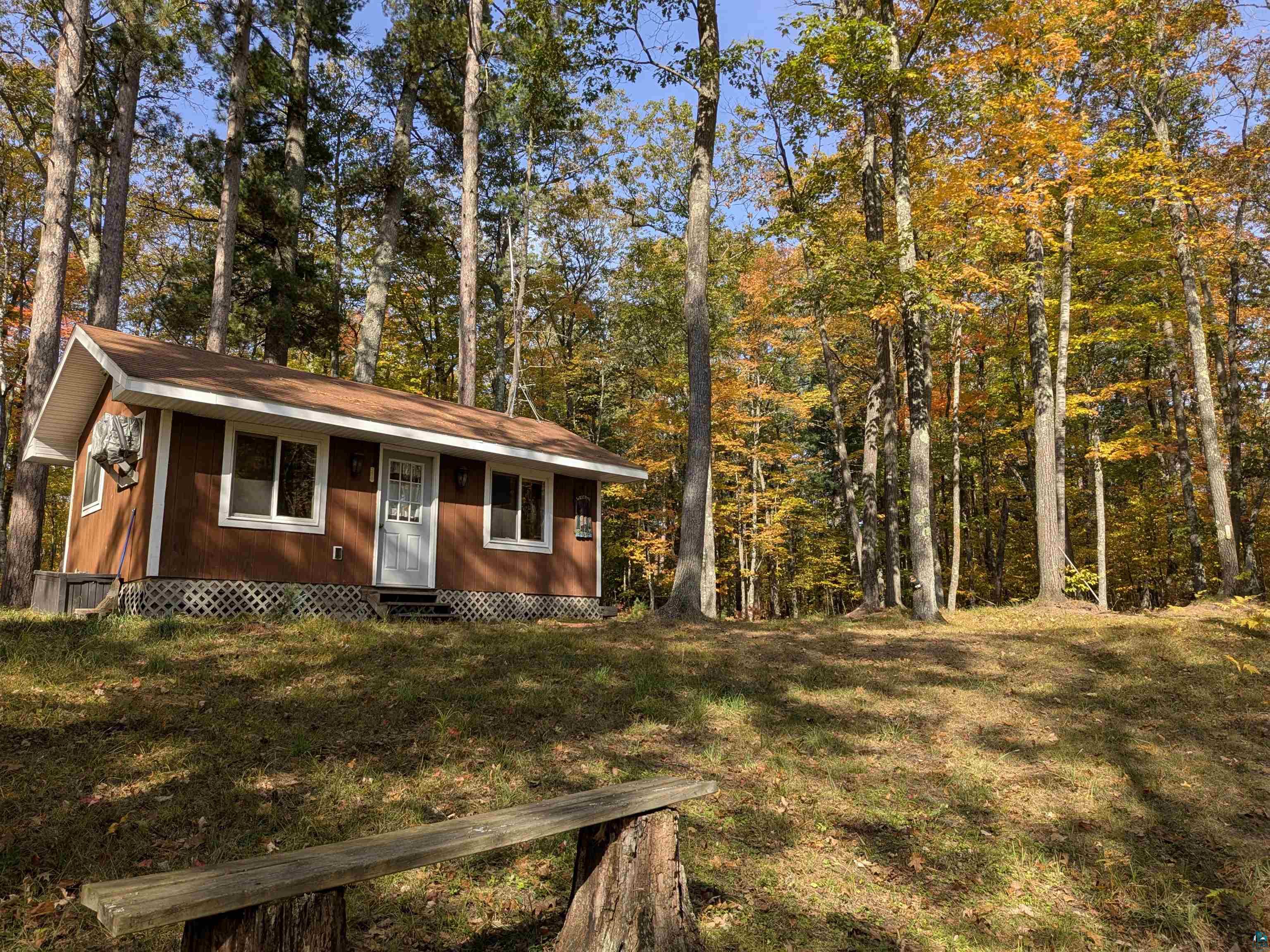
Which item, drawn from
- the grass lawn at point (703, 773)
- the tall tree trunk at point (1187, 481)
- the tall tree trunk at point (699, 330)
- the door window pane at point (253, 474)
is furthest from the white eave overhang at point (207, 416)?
the tall tree trunk at point (1187, 481)

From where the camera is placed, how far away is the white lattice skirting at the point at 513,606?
42.6 ft

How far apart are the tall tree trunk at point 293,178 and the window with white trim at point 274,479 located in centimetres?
905

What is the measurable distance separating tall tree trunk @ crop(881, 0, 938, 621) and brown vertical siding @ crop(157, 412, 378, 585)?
9276mm

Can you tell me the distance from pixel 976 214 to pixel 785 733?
37.0 feet

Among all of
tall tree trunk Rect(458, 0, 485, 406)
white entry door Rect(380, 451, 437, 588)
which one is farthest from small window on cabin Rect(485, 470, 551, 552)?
tall tree trunk Rect(458, 0, 485, 406)

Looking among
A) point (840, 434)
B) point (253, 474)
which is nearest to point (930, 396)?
point (840, 434)

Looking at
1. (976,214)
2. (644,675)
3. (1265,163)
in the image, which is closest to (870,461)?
(976,214)

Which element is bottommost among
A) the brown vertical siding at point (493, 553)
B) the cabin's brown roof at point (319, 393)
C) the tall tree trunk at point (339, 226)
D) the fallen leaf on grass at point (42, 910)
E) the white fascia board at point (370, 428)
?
the fallen leaf on grass at point (42, 910)

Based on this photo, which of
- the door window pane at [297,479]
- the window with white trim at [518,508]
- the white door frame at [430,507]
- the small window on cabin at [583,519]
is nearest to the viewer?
the door window pane at [297,479]

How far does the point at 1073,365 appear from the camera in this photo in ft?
77.7

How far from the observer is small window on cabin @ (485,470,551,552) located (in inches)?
542

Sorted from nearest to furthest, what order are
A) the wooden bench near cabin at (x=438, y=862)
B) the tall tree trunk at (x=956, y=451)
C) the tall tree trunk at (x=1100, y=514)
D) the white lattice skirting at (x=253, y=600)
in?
1. the wooden bench near cabin at (x=438, y=862)
2. the white lattice skirting at (x=253, y=600)
3. the tall tree trunk at (x=1100, y=514)
4. the tall tree trunk at (x=956, y=451)

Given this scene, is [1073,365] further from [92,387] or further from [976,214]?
[92,387]

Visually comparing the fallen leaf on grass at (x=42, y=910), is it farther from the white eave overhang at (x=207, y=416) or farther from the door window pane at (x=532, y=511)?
the door window pane at (x=532, y=511)
